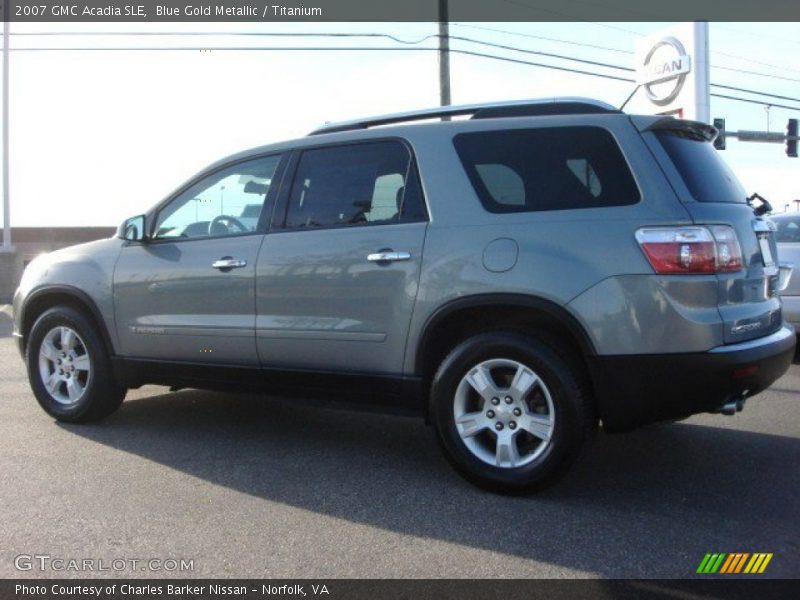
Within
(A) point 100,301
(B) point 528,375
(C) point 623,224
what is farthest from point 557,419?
(A) point 100,301

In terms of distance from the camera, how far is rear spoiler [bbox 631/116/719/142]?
4273mm

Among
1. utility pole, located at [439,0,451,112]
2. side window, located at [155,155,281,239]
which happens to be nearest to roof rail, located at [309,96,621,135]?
side window, located at [155,155,281,239]

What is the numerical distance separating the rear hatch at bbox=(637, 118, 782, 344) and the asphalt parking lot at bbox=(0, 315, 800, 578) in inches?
18.7

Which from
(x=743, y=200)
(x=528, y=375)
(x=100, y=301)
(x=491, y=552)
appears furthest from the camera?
(x=100, y=301)

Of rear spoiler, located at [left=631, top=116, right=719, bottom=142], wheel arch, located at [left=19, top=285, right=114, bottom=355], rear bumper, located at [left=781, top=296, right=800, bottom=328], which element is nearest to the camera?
rear spoiler, located at [left=631, top=116, right=719, bottom=142]

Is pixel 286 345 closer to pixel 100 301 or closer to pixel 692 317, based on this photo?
pixel 100 301

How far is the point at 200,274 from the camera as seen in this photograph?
5320 mm

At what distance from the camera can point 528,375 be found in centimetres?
421

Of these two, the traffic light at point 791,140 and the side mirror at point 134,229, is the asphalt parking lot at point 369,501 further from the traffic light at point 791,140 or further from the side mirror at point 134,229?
the traffic light at point 791,140

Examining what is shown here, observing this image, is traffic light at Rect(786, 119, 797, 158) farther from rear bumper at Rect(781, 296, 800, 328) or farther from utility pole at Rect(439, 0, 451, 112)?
rear bumper at Rect(781, 296, 800, 328)

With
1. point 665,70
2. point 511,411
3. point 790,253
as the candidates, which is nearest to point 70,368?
point 511,411

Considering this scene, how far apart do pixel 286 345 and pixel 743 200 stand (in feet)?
8.95

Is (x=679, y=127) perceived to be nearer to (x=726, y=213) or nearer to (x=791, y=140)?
(x=726, y=213)

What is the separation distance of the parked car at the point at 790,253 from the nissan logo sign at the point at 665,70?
20.0m
